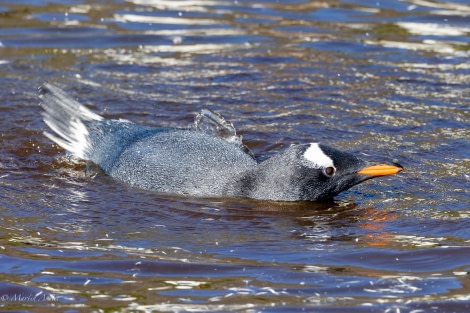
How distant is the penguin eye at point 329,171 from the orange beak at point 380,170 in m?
0.19

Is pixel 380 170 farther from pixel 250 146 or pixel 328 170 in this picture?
pixel 250 146

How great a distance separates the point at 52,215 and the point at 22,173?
48.5 inches

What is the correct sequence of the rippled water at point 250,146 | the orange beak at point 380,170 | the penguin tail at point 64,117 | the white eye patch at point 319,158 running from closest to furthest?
the rippled water at point 250,146, the orange beak at point 380,170, the white eye patch at point 319,158, the penguin tail at point 64,117

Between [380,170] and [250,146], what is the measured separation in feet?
6.54

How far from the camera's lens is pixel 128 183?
7785 mm

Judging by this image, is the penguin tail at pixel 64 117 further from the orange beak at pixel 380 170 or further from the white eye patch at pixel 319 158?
the orange beak at pixel 380 170

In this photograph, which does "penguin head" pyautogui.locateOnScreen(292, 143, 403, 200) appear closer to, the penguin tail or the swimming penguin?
the swimming penguin

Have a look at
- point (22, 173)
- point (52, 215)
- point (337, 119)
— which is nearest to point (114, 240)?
point (52, 215)

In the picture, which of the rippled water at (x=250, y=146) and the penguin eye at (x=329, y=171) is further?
the penguin eye at (x=329, y=171)

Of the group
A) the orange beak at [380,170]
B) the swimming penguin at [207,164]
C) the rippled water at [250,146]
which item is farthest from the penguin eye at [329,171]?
the rippled water at [250,146]

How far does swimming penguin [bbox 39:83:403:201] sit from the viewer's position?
23.7ft

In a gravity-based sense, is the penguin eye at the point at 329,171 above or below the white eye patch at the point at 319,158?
below

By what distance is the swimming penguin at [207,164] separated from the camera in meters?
7.22

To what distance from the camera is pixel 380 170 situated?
23.3 ft
